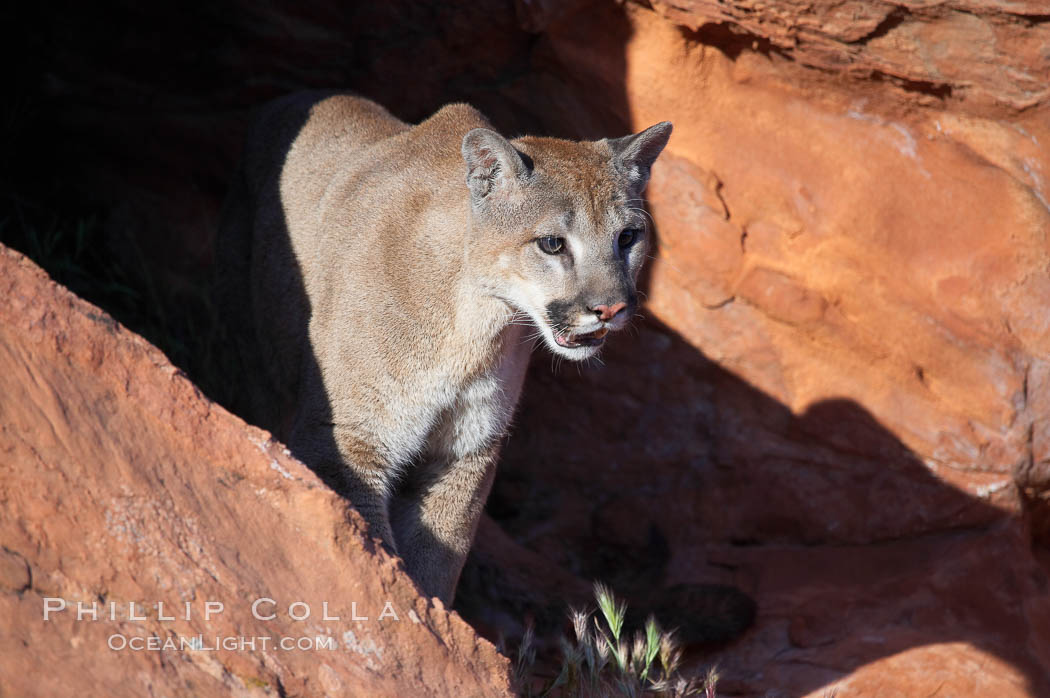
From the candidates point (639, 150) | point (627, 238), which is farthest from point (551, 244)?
point (639, 150)

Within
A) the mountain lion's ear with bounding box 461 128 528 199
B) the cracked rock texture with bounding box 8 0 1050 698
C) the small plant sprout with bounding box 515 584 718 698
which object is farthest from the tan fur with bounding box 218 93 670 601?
the cracked rock texture with bounding box 8 0 1050 698

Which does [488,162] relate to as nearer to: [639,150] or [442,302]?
[442,302]

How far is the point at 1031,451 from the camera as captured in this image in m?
5.41

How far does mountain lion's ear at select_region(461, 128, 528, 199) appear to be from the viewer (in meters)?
4.00

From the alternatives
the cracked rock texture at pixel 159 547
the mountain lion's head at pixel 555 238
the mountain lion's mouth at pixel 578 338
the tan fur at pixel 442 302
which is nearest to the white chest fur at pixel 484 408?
the tan fur at pixel 442 302

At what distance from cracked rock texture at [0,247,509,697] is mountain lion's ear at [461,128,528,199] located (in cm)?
145

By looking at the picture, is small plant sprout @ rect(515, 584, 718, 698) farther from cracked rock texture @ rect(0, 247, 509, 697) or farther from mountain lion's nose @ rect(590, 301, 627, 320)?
mountain lion's nose @ rect(590, 301, 627, 320)

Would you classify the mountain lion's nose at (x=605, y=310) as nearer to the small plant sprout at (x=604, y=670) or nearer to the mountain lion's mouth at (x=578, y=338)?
the mountain lion's mouth at (x=578, y=338)

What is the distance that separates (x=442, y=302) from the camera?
165 inches

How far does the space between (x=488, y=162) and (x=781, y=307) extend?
2.40 meters

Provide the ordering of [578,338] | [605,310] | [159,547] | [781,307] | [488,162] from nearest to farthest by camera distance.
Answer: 1. [159,547]
2. [605,310]
3. [578,338]
4. [488,162]
5. [781,307]

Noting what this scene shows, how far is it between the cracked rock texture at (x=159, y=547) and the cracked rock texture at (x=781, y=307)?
217 centimetres

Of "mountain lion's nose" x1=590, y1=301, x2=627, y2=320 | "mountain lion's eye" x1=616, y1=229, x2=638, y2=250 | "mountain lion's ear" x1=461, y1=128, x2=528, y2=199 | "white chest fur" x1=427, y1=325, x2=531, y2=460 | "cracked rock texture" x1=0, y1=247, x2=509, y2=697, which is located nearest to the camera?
"cracked rock texture" x1=0, y1=247, x2=509, y2=697

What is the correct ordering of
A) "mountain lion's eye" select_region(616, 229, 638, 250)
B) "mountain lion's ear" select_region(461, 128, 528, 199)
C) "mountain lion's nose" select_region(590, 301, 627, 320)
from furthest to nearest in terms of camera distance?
"mountain lion's eye" select_region(616, 229, 638, 250), "mountain lion's ear" select_region(461, 128, 528, 199), "mountain lion's nose" select_region(590, 301, 627, 320)
